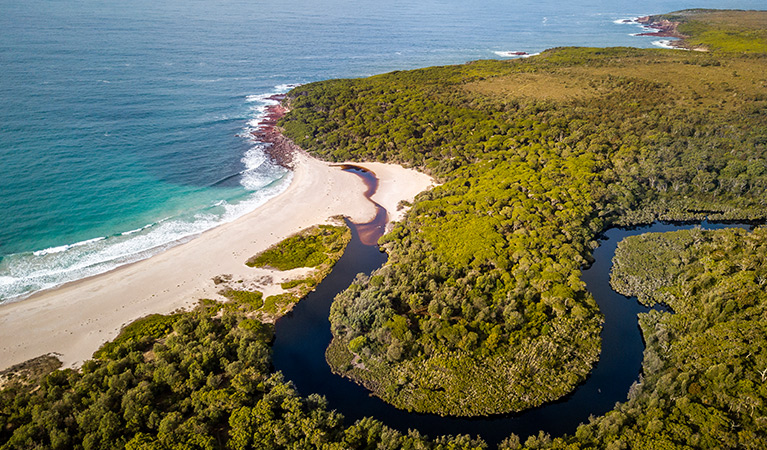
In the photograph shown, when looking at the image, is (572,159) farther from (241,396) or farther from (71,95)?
(71,95)

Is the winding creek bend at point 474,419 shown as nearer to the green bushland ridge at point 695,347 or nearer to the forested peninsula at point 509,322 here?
Answer: the forested peninsula at point 509,322

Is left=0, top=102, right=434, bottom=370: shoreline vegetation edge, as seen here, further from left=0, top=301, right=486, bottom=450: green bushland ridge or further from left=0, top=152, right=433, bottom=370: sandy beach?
left=0, top=301, right=486, bottom=450: green bushland ridge

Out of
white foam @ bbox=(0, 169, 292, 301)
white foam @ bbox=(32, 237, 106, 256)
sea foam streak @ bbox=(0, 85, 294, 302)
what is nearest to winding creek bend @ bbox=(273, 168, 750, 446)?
white foam @ bbox=(0, 169, 292, 301)

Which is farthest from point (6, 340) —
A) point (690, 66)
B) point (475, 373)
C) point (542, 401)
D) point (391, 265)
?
point (690, 66)

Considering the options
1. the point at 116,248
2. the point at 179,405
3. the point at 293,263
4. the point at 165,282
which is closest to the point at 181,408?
the point at 179,405

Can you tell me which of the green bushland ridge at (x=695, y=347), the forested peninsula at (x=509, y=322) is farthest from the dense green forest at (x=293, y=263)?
the green bushland ridge at (x=695, y=347)
